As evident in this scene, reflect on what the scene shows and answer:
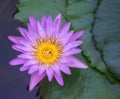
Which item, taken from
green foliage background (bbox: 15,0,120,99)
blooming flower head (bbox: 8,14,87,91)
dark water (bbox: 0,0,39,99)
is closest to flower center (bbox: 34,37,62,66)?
blooming flower head (bbox: 8,14,87,91)

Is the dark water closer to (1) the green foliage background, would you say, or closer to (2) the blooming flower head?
(1) the green foliage background

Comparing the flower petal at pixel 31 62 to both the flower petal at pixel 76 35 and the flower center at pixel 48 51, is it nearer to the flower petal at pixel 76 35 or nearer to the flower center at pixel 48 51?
the flower center at pixel 48 51

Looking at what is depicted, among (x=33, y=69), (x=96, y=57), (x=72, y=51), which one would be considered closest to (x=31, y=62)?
(x=33, y=69)

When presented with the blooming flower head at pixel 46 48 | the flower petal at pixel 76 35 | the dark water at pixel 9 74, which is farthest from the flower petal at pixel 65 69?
the dark water at pixel 9 74

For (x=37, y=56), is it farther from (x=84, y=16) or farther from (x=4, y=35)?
(x=4, y=35)

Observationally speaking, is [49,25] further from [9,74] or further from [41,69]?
[9,74]

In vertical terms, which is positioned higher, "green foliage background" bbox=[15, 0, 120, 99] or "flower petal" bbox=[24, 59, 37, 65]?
"flower petal" bbox=[24, 59, 37, 65]

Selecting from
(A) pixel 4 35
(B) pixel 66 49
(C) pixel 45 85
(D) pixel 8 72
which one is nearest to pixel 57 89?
(C) pixel 45 85

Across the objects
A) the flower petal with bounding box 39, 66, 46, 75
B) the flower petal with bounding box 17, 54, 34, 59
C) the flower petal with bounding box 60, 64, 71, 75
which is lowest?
the flower petal with bounding box 60, 64, 71, 75
